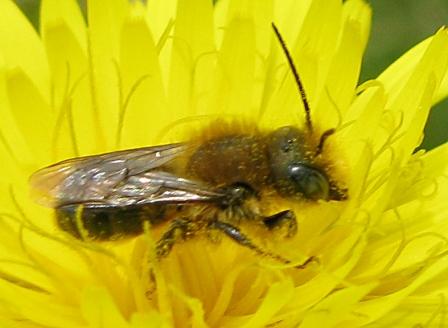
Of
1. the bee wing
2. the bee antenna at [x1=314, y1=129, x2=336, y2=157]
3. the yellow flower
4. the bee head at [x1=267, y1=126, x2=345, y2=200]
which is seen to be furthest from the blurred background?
the bee wing

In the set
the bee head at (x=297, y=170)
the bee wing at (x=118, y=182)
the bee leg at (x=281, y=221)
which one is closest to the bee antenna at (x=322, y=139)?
the bee head at (x=297, y=170)

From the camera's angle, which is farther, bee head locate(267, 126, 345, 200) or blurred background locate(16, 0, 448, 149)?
blurred background locate(16, 0, 448, 149)

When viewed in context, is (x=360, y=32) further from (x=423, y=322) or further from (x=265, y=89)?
(x=423, y=322)

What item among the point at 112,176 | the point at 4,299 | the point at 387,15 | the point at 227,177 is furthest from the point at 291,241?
the point at 387,15

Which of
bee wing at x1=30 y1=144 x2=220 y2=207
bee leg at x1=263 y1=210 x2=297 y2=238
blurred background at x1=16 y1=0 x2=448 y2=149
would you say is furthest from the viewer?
blurred background at x1=16 y1=0 x2=448 y2=149

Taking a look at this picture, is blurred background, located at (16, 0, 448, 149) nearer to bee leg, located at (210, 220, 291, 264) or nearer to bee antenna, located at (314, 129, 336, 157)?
bee antenna, located at (314, 129, 336, 157)

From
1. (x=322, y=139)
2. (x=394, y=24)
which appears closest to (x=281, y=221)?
(x=322, y=139)
